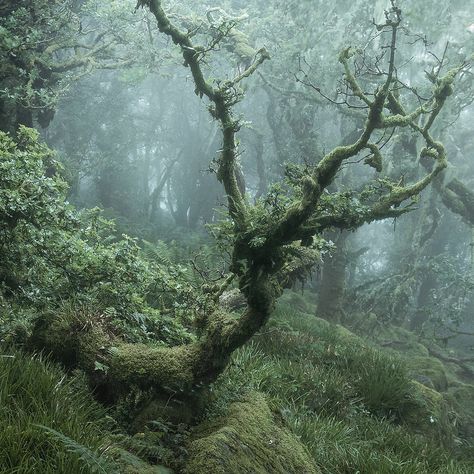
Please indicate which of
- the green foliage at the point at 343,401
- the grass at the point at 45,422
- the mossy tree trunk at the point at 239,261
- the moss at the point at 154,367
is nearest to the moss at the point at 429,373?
the green foliage at the point at 343,401

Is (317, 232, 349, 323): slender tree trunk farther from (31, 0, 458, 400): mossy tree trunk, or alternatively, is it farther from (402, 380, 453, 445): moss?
(31, 0, 458, 400): mossy tree trunk

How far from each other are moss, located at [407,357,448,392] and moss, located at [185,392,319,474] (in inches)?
269

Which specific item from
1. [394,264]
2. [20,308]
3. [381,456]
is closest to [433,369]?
[381,456]

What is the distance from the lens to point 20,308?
5.31 meters

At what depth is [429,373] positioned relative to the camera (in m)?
11.1

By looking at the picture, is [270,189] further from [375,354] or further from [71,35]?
[71,35]

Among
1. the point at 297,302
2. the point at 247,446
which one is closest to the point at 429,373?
the point at 297,302

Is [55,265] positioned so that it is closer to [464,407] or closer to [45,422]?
[45,422]

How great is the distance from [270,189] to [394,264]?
21111mm

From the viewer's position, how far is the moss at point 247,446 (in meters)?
3.30

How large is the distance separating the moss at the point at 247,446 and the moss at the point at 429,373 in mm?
6825

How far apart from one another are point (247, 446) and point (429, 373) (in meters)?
8.74

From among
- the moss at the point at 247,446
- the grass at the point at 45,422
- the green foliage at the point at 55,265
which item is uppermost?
the green foliage at the point at 55,265

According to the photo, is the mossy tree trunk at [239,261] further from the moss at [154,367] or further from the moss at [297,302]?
the moss at [297,302]
